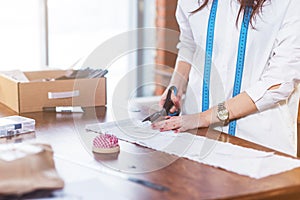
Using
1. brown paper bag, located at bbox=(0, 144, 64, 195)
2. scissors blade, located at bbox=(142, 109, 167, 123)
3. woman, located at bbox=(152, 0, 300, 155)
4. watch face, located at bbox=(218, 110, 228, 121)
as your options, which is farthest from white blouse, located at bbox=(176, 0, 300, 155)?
brown paper bag, located at bbox=(0, 144, 64, 195)

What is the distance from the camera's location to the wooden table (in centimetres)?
120

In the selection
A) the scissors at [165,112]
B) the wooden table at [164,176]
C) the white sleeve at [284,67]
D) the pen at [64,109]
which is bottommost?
the pen at [64,109]

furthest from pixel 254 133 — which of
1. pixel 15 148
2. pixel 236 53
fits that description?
pixel 15 148

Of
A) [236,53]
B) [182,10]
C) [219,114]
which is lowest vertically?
[219,114]

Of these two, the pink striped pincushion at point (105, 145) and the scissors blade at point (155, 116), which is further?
the scissors blade at point (155, 116)

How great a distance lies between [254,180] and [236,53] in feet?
2.39

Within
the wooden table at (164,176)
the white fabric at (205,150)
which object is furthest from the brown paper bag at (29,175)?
the white fabric at (205,150)

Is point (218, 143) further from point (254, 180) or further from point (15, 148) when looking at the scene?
point (15, 148)

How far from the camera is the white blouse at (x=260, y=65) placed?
5.83 ft

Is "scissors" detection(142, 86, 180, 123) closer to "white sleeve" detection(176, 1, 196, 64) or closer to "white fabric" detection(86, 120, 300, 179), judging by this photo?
"white fabric" detection(86, 120, 300, 179)

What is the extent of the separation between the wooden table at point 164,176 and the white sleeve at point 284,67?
0.71ft

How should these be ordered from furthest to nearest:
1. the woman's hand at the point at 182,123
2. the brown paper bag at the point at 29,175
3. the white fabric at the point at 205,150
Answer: the woman's hand at the point at 182,123 → the white fabric at the point at 205,150 → the brown paper bag at the point at 29,175

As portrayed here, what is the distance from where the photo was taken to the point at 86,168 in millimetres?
1365

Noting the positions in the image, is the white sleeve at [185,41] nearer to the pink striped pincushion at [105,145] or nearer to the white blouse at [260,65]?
the white blouse at [260,65]
